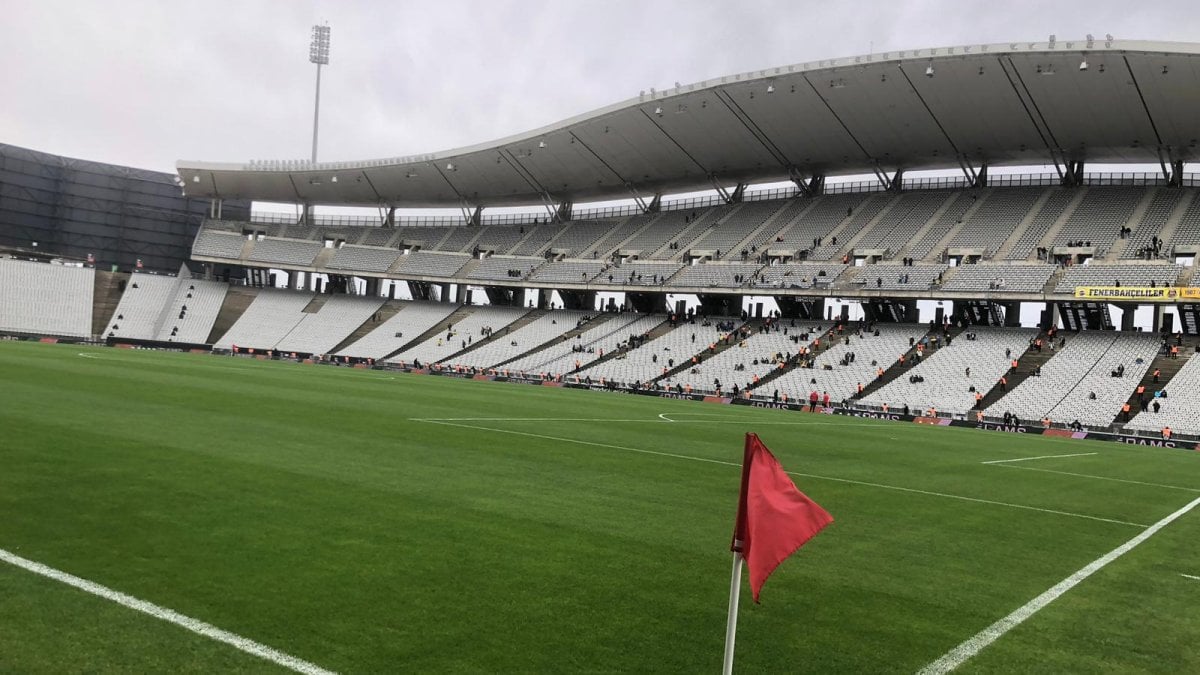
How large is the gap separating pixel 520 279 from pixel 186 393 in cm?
5229

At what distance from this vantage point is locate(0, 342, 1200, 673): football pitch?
6070mm

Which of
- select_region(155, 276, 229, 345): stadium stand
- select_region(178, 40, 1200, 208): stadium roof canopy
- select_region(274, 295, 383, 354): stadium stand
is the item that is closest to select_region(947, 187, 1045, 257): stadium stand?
select_region(178, 40, 1200, 208): stadium roof canopy

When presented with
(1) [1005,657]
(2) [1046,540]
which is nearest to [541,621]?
(1) [1005,657]

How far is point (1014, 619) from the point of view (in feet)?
25.4

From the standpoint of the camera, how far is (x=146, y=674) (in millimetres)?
5195

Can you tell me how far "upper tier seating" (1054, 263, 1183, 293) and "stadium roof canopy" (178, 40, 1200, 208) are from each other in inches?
341

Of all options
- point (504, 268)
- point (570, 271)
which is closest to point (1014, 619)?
point (570, 271)

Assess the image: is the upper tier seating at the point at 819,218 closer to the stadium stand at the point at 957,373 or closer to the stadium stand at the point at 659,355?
the stadium stand at the point at 659,355

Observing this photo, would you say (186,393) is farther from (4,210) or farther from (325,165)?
(4,210)

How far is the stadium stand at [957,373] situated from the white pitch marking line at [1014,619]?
34.7m

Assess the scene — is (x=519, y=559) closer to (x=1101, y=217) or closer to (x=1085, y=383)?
(x=1085, y=383)

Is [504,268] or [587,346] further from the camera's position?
[504,268]

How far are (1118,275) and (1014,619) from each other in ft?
163

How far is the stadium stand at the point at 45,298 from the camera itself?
6881 cm
